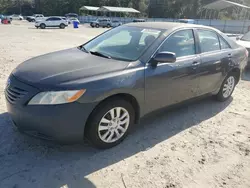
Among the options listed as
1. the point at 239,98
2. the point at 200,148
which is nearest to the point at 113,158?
the point at 200,148

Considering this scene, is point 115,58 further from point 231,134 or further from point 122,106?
point 231,134

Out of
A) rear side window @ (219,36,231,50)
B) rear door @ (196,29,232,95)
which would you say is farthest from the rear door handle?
rear side window @ (219,36,231,50)

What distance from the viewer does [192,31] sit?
4.08 m

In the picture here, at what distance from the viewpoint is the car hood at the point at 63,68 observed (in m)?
2.79

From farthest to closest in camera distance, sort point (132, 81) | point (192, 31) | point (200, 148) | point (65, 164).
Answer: point (192, 31), point (200, 148), point (132, 81), point (65, 164)

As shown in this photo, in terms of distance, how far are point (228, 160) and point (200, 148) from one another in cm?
39

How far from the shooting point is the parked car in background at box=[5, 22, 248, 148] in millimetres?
2674

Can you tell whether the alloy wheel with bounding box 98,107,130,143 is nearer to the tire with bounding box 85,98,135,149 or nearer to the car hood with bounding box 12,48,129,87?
the tire with bounding box 85,98,135,149

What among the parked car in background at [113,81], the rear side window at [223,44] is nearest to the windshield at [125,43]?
the parked car in background at [113,81]

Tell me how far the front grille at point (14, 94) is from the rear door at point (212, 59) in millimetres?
2853

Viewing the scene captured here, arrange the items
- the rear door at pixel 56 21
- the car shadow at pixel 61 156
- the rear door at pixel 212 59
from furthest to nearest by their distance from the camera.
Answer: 1. the rear door at pixel 56 21
2. the rear door at pixel 212 59
3. the car shadow at pixel 61 156

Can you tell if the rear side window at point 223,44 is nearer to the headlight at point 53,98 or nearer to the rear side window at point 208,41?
the rear side window at point 208,41

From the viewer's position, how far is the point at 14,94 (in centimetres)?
282

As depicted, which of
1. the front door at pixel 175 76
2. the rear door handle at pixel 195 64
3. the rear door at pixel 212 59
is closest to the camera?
the front door at pixel 175 76
